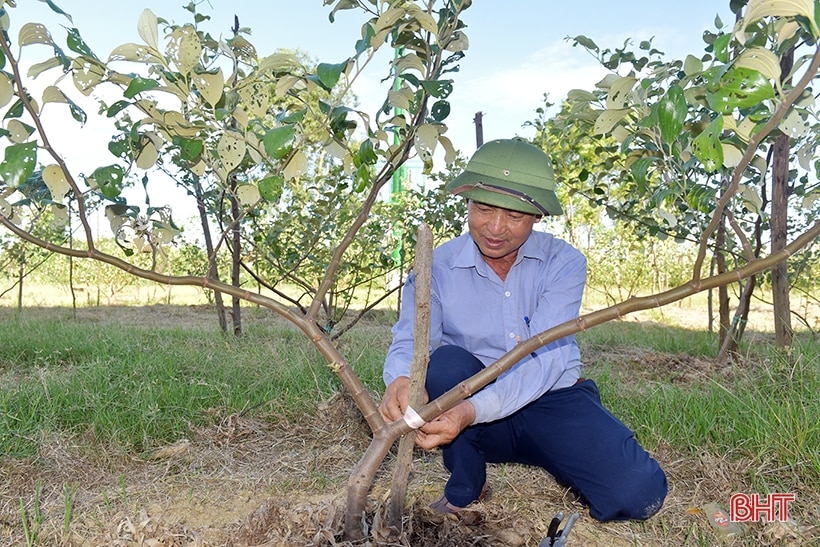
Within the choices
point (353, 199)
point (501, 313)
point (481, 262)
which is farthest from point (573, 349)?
point (353, 199)

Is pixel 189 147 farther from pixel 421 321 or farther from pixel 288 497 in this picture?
pixel 288 497

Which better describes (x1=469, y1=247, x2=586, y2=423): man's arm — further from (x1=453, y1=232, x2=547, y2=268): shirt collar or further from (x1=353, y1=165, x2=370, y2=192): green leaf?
(x1=353, y1=165, x2=370, y2=192): green leaf

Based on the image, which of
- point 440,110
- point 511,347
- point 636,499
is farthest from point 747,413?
point 440,110

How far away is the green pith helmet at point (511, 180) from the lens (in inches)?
63.3

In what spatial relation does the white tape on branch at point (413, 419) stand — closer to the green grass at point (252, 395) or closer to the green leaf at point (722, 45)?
the green leaf at point (722, 45)

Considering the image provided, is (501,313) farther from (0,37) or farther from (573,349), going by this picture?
(0,37)

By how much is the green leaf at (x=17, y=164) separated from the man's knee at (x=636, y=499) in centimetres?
156

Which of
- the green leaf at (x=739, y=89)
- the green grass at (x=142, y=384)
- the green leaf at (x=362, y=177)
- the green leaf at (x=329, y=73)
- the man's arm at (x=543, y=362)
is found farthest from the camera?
the green grass at (x=142, y=384)

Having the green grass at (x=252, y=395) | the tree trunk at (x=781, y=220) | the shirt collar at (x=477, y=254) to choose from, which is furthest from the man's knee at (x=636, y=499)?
the tree trunk at (x=781, y=220)

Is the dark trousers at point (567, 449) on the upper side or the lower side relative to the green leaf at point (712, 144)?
lower

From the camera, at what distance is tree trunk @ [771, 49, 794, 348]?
3.06 meters

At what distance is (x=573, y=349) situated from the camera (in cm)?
203

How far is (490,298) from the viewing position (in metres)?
1.97

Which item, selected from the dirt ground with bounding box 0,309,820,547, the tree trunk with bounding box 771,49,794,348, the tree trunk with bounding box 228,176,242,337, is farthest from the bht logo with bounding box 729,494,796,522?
the tree trunk with bounding box 228,176,242,337
